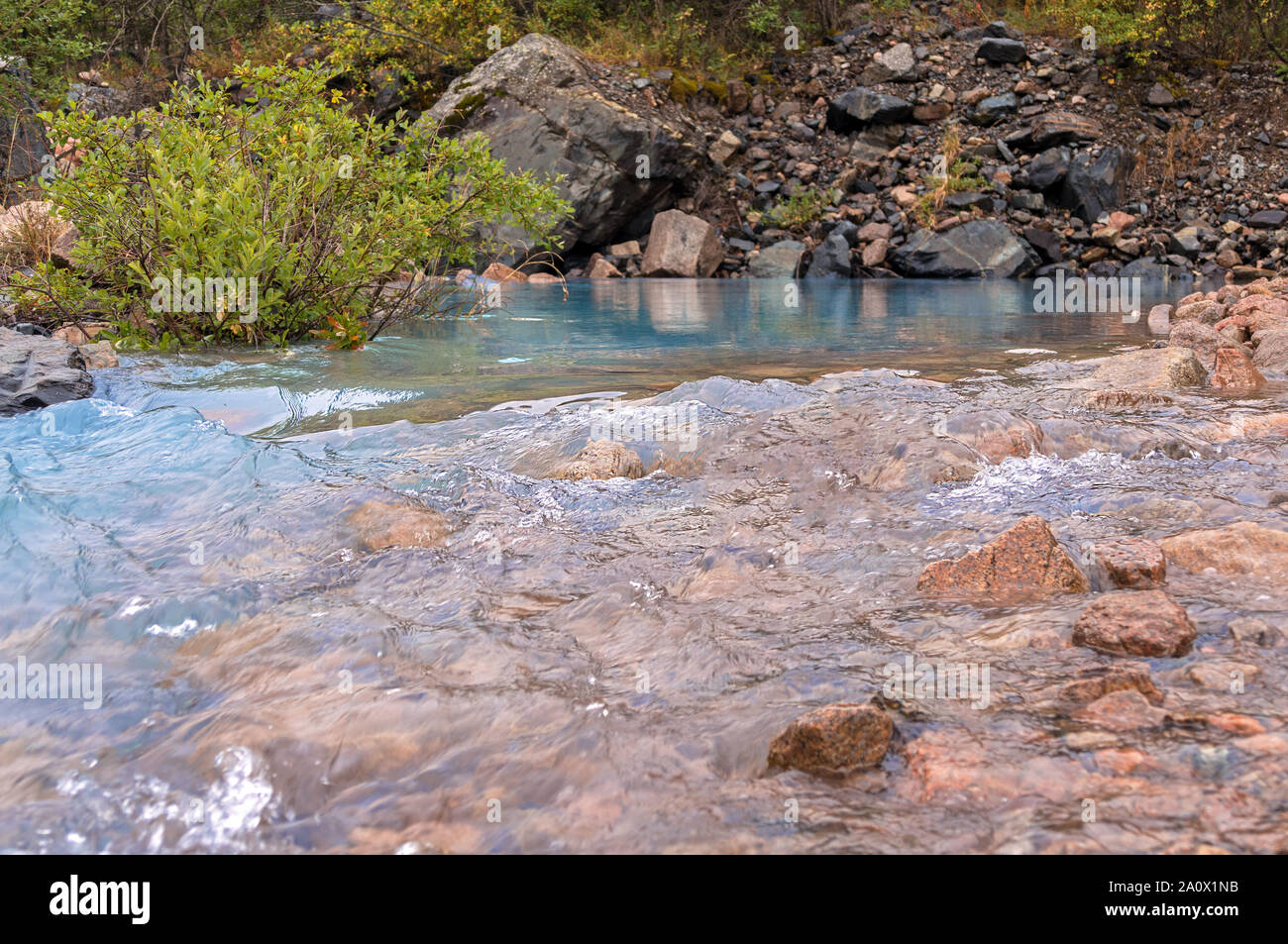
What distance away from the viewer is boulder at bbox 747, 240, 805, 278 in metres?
15.2

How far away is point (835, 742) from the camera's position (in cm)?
178

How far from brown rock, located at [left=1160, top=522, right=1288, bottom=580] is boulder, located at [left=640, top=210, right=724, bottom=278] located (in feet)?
42.8

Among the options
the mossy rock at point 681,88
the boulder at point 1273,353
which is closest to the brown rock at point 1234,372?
the boulder at point 1273,353

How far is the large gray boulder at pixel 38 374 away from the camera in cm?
485

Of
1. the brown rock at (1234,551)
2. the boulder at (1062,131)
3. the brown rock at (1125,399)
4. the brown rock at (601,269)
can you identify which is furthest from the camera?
the boulder at (1062,131)

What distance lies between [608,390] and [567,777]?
3861 millimetres

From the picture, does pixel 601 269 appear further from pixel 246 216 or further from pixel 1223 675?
pixel 1223 675

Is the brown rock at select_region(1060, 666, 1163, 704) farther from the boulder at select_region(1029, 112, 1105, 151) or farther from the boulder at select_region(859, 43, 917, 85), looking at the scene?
the boulder at select_region(859, 43, 917, 85)

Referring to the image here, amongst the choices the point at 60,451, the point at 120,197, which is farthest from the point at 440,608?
the point at 120,197

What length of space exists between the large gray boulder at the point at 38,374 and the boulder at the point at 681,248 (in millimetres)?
10799

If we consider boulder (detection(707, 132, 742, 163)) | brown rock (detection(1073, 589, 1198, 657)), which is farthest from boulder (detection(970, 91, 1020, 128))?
brown rock (detection(1073, 589, 1198, 657))

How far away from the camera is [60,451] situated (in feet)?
13.9

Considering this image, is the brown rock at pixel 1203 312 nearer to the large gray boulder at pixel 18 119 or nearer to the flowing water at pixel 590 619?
the flowing water at pixel 590 619
